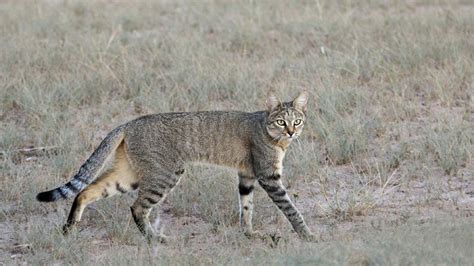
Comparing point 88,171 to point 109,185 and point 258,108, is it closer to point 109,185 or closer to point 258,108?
point 109,185

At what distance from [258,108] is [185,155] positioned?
3.01m

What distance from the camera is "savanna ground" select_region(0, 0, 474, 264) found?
23.5 ft

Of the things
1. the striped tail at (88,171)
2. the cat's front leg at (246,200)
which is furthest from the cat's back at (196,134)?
the cat's front leg at (246,200)

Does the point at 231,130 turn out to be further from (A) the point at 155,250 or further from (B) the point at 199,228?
(A) the point at 155,250

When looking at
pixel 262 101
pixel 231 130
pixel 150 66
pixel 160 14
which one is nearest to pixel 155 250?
pixel 231 130

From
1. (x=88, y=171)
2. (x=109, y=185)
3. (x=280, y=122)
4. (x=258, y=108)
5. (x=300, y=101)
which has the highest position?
(x=300, y=101)

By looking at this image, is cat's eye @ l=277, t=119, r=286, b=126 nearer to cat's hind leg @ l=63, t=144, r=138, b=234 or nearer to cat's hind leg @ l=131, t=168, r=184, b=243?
cat's hind leg @ l=131, t=168, r=184, b=243

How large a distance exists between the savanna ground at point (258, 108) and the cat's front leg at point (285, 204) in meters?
0.17

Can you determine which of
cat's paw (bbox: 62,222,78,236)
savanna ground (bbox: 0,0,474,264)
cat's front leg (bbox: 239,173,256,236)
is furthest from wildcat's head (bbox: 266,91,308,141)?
cat's paw (bbox: 62,222,78,236)

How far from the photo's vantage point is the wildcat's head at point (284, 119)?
7.72 metres

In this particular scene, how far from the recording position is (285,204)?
24.9 feet

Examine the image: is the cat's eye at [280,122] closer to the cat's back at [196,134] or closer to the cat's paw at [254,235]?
the cat's back at [196,134]

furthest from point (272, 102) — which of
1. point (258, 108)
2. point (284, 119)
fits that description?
point (258, 108)

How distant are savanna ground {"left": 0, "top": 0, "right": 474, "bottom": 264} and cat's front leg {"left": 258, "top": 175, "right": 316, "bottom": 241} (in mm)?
169
